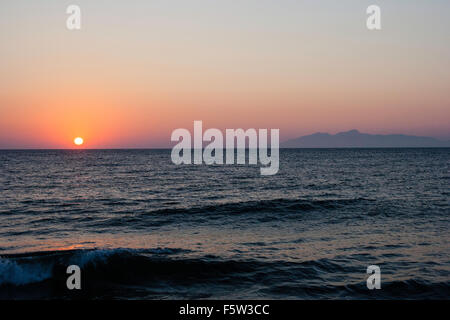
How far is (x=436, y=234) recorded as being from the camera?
60.5 ft

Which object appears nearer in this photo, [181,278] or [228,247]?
[181,278]

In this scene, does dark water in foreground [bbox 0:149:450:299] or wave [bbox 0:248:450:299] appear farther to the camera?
dark water in foreground [bbox 0:149:450:299]

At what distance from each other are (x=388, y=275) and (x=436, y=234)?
7.70 meters

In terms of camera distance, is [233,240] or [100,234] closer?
[233,240]

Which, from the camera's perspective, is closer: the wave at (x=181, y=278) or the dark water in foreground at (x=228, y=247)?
the wave at (x=181, y=278)

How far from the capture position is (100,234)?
19812mm

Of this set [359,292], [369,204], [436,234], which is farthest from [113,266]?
[369,204]
